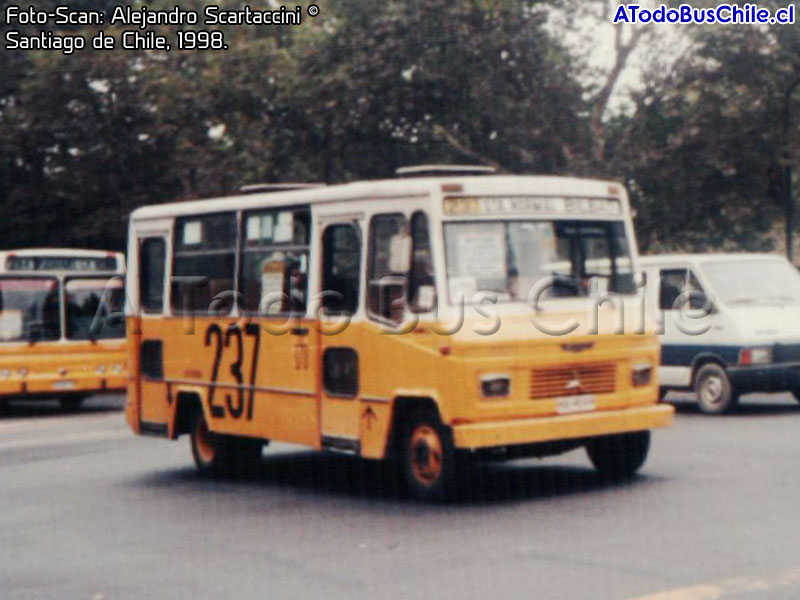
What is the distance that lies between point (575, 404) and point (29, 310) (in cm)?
1331

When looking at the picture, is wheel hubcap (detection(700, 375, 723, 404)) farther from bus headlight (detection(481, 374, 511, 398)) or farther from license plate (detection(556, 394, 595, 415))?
bus headlight (detection(481, 374, 511, 398))

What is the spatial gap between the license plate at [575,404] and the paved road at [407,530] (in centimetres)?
69

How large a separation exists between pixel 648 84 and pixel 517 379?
78.8ft

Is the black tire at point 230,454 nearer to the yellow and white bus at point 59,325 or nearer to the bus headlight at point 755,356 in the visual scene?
the bus headlight at point 755,356

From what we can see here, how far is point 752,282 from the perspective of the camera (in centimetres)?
1798

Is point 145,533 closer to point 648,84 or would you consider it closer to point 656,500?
point 656,500

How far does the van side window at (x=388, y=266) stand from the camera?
1111cm

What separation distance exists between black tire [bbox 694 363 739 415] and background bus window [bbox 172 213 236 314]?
6.94 m

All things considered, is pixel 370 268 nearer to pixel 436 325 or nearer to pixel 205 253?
pixel 436 325

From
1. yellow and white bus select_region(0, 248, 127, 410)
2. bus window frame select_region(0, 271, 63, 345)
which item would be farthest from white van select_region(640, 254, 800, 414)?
bus window frame select_region(0, 271, 63, 345)

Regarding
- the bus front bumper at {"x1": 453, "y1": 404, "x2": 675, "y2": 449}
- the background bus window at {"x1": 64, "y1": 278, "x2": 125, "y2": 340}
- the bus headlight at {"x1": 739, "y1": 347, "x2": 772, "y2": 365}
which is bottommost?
the bus front bumper at {"x1": 453, "y1": 404, "x2": 675, "y2": 449}

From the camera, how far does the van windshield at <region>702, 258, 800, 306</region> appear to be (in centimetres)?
1775

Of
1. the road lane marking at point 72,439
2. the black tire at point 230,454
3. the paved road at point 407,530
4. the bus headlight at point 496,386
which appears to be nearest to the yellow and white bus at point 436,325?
the bus headlight at point 496,386

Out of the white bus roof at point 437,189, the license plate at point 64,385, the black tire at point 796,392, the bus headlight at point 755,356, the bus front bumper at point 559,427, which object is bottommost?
the black tire at point 796,392
